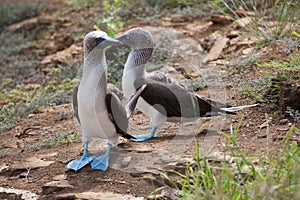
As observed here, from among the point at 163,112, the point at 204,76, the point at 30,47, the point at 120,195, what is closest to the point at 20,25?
the point at 30,47

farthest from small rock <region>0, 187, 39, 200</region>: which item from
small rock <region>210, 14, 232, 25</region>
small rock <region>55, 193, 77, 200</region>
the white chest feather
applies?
small rock <region>210, 14, 232, 25</region>

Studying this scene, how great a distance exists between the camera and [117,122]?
201 inches

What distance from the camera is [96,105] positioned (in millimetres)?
4945

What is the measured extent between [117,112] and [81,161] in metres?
0.56

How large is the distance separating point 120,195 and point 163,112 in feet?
3.85

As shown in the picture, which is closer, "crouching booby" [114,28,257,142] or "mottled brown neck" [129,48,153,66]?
"crouching booby" [114,28,257,142]

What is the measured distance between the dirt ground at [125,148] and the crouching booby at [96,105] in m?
0.14

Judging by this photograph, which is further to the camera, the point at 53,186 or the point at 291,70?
the point at 291,70

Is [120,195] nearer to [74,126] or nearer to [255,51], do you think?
[74,126]

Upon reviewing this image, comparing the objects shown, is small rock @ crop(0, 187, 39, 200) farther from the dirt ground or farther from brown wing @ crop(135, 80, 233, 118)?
brown wing @ crop(135, 80, 233, 118)

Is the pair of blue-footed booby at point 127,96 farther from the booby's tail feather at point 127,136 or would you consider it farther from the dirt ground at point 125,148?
the dirt ground at point 125,148

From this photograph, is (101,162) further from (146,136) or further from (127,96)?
(127,96)

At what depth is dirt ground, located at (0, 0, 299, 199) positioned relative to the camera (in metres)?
4.77

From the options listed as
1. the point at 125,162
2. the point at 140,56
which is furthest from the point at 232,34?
the point at 125,162
